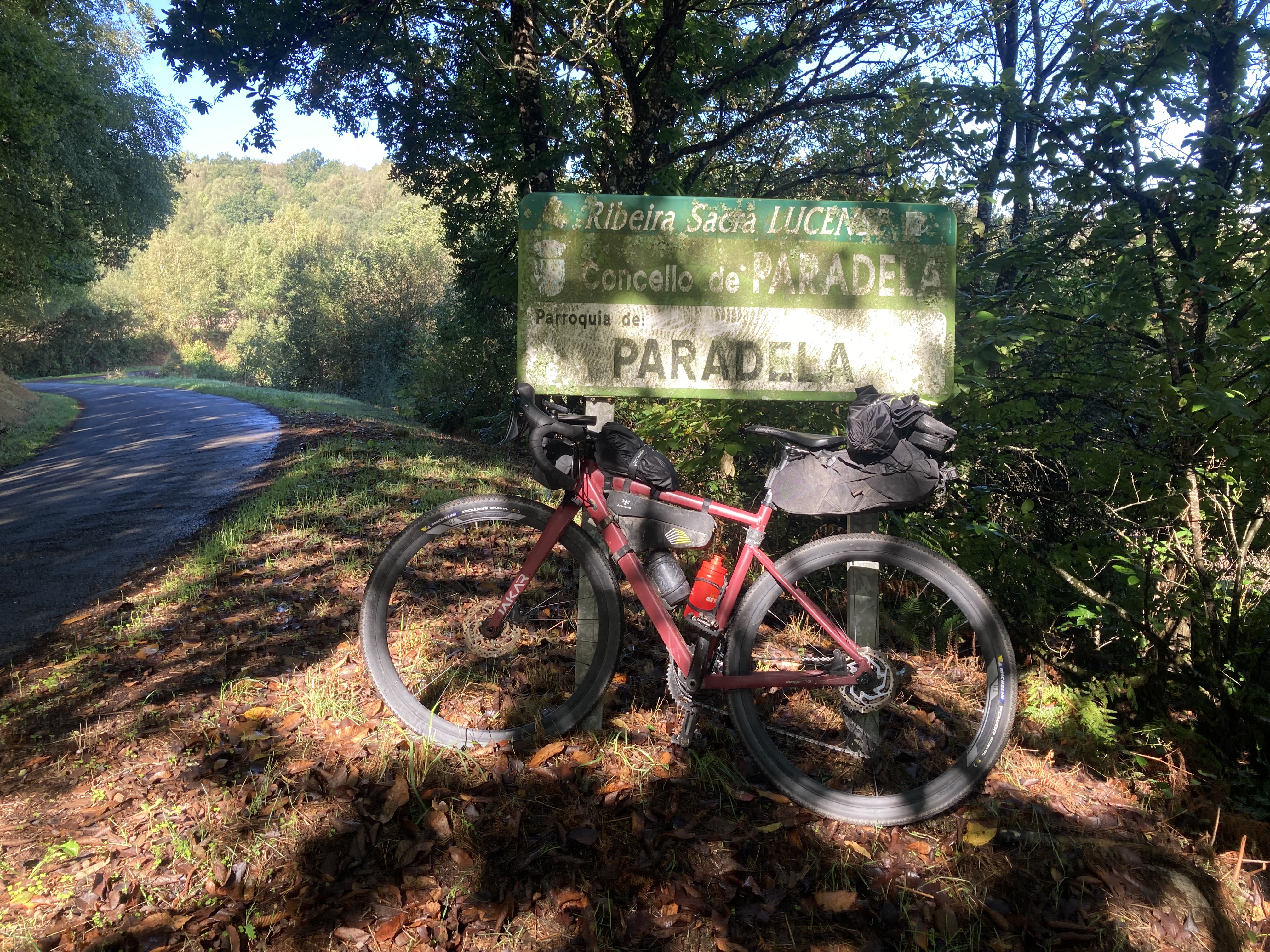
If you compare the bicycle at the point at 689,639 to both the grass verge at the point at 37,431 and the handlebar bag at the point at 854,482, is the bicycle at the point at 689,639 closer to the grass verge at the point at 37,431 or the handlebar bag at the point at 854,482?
the handlebar bag at the point at 854,482

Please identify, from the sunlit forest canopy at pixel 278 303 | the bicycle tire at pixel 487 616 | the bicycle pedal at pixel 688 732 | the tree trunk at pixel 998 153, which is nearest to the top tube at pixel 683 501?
the bicycle tire at pixel 487 616

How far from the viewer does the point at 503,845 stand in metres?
2.49

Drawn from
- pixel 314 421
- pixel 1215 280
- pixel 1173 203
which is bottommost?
pixel 314 421

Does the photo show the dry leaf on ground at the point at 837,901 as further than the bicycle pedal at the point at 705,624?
No

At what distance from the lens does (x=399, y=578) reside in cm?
300

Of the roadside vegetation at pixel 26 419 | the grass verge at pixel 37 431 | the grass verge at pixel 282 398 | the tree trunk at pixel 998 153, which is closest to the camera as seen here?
the tree trunk at pixel 998 153

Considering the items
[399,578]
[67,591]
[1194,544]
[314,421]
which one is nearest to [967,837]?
[1194,544]

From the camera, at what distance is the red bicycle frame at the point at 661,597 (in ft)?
9.07

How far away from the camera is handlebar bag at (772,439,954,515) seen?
2.73 m

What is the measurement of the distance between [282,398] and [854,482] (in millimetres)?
23529

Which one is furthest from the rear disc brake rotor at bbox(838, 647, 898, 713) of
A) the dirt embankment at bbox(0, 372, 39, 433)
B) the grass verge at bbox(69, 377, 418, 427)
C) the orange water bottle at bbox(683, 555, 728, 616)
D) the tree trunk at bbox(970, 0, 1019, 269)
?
the dirt embankment at bbox(0, 372, 39, 433)

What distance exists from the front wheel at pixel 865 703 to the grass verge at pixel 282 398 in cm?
1301

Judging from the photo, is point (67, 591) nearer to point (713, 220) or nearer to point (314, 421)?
point (713, 220)

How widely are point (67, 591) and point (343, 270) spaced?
35648 mm
